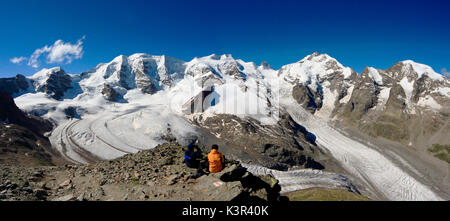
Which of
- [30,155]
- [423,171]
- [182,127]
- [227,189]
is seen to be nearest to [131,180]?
[227,189]

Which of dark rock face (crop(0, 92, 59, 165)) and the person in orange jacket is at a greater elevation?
dark rock face (crop(0, 92, 59, 165))

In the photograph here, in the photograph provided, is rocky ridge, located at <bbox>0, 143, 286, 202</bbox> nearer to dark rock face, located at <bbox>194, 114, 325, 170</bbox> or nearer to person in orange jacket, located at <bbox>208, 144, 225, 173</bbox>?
person in orange jacket, located at <bbox>208, 144, 225, 173</bbox>

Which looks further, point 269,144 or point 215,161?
point 269,144

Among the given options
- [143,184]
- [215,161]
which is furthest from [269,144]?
[215,161]

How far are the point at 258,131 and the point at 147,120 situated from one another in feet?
316

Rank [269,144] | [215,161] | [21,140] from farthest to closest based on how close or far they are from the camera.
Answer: [269,144]
[21,140]
[215,161]

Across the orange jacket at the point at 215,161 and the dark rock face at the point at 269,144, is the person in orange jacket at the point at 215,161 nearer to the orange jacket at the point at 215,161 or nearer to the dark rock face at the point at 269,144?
the orange jacket at the point at 215,161

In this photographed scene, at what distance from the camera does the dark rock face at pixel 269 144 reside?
154 metres

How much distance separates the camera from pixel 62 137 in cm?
14725

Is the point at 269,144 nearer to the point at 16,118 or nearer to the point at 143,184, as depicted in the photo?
the point at 143,184

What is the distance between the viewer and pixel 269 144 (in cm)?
16588

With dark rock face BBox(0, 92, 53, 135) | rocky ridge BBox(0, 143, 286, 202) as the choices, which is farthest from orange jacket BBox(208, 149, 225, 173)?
dark rock face BBox(0, 92, 53, 135)

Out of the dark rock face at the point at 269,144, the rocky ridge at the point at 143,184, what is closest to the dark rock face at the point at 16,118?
the dark rock face at the point at 269,144

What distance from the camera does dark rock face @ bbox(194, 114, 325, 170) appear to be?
506 feet
